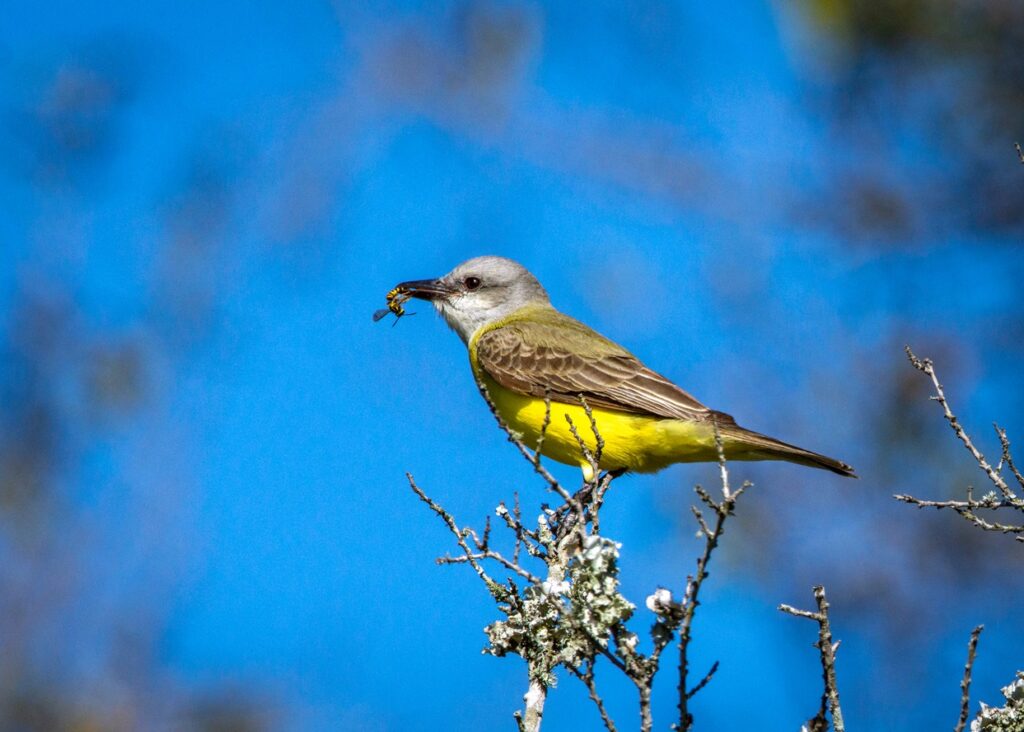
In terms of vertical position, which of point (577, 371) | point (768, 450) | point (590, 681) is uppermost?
point (577, 371)

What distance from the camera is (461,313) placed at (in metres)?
7.73

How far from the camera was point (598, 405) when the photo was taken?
6320 millimetres

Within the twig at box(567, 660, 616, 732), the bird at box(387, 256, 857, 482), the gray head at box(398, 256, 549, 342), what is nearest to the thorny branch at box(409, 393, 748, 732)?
the twig at box(567, 660, 616, 732)

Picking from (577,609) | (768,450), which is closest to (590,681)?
(577,609)

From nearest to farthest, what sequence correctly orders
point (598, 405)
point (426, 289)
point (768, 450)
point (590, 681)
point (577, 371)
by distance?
1. point (590, 681)
2. point (768, 450)
3. point (598, 405)
4. point (577, 371)
5. point (426, 289)

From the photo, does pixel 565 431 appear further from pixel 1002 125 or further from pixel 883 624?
pixel 1002 125

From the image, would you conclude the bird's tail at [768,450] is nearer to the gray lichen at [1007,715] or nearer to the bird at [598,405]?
the bird at [598,405]

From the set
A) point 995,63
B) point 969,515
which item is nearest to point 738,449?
point 969,515

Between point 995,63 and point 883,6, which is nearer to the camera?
point 995,63

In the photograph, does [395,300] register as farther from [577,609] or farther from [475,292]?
[577,609]

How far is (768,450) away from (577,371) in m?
1.25

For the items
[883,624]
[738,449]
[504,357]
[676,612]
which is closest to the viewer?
[676,612]

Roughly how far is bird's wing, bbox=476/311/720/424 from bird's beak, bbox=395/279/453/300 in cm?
65

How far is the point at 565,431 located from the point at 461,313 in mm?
1874
